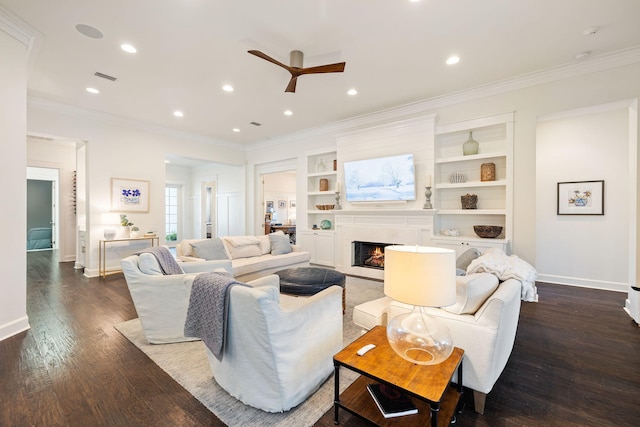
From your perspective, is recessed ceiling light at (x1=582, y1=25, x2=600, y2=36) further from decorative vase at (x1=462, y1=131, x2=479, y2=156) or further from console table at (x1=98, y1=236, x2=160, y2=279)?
console table at (x1=98, y1=236, x2=160, y2=279)

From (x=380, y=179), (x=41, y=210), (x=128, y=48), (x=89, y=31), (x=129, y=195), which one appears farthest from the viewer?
(x=41, y=210)

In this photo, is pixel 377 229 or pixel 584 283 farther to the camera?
pixel 377 229

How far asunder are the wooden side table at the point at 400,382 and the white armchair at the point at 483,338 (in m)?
0.08

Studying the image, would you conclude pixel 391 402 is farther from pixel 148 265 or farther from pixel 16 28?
pixel 16 28

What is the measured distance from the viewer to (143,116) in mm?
5406

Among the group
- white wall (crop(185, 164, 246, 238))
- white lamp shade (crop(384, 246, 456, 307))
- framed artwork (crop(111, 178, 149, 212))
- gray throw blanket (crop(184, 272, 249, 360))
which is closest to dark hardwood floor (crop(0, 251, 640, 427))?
gray throw blanket (crop(184, 272, 249, 360))

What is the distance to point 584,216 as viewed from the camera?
458 centimetres

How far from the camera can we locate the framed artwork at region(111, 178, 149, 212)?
5508 mm

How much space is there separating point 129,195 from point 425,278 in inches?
246

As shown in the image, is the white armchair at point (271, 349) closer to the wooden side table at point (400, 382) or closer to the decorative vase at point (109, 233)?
the wooden side table at point (400, 382)

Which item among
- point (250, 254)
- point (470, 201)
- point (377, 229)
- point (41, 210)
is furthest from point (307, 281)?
point (41, 210)

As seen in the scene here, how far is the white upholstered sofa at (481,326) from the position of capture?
161 centimetres

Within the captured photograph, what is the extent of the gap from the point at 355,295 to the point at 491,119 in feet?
11.2

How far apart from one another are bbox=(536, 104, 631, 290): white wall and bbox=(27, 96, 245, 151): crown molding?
6910mm
